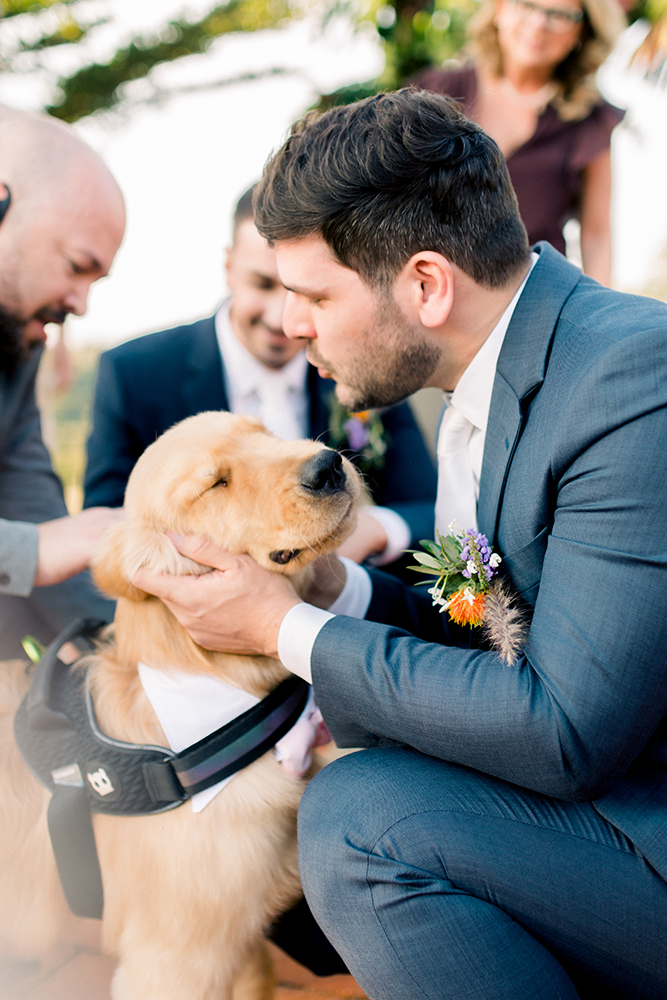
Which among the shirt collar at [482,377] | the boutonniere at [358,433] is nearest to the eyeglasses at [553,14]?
the boutonniere at [358,433]

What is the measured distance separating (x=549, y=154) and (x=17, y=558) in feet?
9.40

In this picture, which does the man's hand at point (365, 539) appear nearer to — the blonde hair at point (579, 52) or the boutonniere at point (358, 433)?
the boutonniere at point (358, 433)

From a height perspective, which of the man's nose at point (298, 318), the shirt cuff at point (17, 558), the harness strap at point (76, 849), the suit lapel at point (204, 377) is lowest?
the harness strap at point (76, 849)

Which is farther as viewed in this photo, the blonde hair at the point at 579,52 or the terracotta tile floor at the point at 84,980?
the blonde hair at the point at 579,52

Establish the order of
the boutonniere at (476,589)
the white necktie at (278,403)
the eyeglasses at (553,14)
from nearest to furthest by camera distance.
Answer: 1. the boutonniere at (476,589)
2. the white necktie at (278,403)
3. the eyeglasses at (553,14)

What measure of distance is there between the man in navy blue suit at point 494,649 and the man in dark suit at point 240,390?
1.01 meters

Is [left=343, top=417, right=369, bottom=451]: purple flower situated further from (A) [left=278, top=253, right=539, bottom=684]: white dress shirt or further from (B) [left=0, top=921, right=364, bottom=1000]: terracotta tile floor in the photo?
(B) [left=0, top=921, right=364, bottom=1000]: terracotta tile floor

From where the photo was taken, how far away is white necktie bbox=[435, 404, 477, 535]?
6.05 ft

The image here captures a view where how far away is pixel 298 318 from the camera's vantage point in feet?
6.10

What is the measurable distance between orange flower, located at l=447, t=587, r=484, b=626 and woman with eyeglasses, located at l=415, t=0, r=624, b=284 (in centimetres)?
253

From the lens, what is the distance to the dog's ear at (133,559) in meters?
1.64

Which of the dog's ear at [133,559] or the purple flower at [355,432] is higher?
the dog's ear at [133,559]

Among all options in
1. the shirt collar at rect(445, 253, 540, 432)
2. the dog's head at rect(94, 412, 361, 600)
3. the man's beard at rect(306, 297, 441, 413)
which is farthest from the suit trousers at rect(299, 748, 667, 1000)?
the man's beard at rect(306, 297, 441, 413)

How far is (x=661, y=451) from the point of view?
125 centimetres
